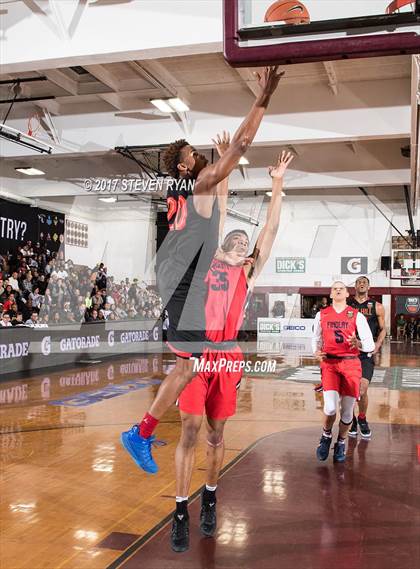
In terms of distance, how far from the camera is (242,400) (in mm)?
8602

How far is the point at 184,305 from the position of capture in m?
2.68

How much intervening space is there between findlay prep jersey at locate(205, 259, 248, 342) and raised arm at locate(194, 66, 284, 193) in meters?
0.79

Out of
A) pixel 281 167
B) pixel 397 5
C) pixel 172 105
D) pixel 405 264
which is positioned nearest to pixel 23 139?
pixel 172 105

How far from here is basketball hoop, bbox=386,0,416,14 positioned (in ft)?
7.84

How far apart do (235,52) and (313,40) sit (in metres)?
0.33

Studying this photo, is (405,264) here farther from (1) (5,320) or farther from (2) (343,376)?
(2) (343,376)

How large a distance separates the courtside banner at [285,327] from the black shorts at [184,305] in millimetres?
12514

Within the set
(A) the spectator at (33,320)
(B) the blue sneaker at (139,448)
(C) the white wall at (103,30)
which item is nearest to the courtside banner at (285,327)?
(A) the spectator at (33,320)

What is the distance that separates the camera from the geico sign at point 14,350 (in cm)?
1010

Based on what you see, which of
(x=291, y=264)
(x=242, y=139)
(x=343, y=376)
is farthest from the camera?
(x=291, y=264)

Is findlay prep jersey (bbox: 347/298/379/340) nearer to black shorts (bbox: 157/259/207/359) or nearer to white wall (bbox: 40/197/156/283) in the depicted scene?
black shorts (bbox: 157/259/207/359)

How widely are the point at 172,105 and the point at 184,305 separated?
19.2ft

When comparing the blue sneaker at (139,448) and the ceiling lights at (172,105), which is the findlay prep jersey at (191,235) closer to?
the blue sneaker at (139,448)

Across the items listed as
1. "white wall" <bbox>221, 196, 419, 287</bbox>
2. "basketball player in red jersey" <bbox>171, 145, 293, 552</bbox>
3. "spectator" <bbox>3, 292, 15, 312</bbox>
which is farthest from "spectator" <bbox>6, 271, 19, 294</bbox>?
"basketball player in red jersey" <bbox>171, 145, 293, 552</bbox>
